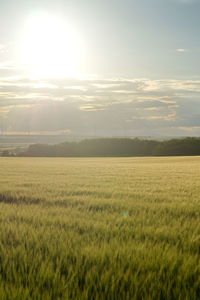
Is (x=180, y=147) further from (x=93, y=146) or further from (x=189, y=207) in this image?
(x=189, y=207)

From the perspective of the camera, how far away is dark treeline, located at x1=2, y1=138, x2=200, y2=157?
80.3m

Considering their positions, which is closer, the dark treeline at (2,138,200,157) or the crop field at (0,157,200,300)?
the crop field at (0,157,200,300)

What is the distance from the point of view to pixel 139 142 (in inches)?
3516

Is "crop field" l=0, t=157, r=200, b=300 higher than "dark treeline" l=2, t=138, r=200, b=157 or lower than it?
lower

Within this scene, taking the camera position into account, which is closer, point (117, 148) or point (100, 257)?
point (100, 257)

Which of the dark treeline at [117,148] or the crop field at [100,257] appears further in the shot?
the dark treeline at [117,148]

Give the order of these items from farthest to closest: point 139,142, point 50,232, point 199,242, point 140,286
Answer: point 139,142 < point 50,232 < point 199,242 < point 140,286

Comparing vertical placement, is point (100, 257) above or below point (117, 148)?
below

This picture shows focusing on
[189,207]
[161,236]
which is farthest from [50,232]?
[189,207]

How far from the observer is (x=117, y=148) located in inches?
3526

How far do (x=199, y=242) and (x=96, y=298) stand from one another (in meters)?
2.01

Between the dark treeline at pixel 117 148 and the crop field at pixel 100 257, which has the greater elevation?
the dark treeline at pixel 117 148

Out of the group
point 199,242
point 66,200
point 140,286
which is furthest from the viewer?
point 66,200

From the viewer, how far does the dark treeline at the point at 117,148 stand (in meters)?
80.3
